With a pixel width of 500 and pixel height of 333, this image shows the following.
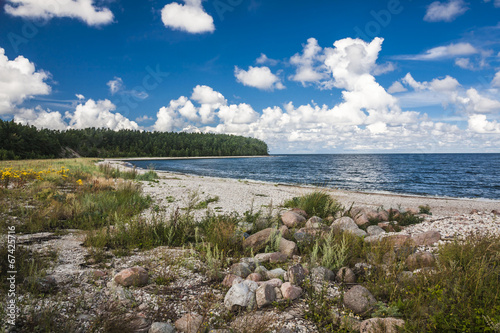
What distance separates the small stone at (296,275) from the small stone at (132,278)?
2419 millimetres

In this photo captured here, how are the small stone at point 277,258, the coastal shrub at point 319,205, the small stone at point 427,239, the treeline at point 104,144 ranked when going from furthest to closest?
1. the treeline at point 104,144
2. the coastal shrub at point 319,205
3. the small stone at point 427,239
4. the small stone at point 277,258

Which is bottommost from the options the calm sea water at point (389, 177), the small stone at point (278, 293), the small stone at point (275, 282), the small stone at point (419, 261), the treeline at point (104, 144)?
the calm sea water at point (389, 177)

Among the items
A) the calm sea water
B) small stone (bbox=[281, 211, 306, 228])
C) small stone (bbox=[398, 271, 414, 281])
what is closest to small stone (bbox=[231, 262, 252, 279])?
small stone (bbox=[398, 271, 414, 281])

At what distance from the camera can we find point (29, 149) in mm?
71500

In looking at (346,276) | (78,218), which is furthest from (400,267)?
(78,218)

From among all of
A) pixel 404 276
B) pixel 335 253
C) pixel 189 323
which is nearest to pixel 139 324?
pixel 189 323

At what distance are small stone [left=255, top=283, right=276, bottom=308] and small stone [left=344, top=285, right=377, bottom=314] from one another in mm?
1068

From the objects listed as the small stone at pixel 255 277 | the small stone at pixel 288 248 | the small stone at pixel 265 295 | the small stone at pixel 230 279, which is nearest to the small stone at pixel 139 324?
the small stone at pixel 230 279

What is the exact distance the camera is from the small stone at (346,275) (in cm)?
436

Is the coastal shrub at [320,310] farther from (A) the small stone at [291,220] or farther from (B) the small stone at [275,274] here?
(A) the small stone at [291,220]

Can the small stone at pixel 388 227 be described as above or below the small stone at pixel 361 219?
below

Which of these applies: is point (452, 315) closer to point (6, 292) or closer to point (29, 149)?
point (6, 292)

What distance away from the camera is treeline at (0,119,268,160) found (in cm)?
6575

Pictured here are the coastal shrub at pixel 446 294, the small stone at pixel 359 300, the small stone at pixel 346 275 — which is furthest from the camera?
the small stone at pixel 346 275
